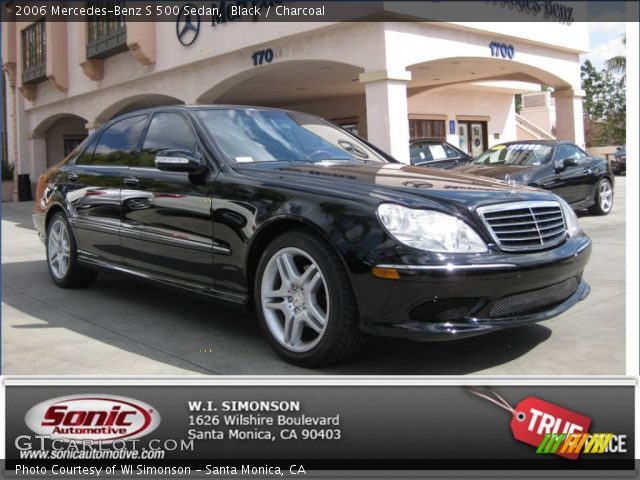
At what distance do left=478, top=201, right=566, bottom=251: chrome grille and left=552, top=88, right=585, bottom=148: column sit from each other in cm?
1545

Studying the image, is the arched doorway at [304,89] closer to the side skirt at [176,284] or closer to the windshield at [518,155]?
the windshield at [518,155]

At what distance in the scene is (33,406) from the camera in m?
2.70

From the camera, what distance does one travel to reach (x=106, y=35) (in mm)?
18156

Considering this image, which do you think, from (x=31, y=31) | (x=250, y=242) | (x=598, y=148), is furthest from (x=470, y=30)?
(x=598, y=148)

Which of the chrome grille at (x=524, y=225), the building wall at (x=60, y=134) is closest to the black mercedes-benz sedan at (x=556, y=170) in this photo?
the chrome grille at (x=524, y=225)

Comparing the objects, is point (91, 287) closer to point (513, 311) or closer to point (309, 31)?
point (513, 311)

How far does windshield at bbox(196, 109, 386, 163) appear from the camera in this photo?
170 inches

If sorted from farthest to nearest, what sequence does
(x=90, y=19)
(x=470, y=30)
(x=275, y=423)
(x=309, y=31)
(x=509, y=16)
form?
(x=90, y=19)
(x=509, y=16)
(x=470, y=30)
(x=309, y=31)
(x=275, y=423)

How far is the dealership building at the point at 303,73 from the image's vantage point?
1190 cm

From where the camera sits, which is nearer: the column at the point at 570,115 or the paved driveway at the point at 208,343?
the paved driveway at the point at 208,343

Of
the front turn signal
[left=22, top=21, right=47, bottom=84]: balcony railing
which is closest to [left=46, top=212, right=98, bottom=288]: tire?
the front turn signal

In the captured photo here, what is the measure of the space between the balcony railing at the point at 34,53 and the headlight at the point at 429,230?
21148mm

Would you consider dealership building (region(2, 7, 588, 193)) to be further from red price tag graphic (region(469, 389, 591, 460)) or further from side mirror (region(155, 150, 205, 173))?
red price tag graphic (region(469, 389, 591, 460))

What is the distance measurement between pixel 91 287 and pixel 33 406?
3.42 metres
